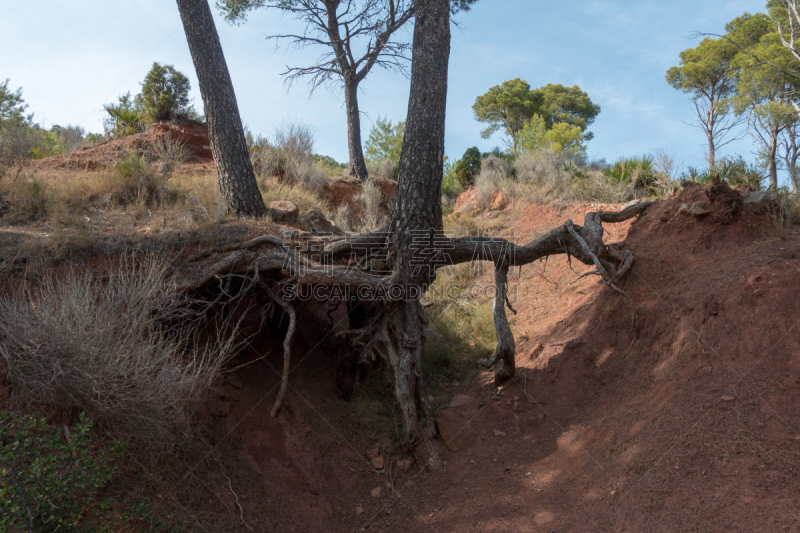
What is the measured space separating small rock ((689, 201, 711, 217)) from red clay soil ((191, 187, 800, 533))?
9cm

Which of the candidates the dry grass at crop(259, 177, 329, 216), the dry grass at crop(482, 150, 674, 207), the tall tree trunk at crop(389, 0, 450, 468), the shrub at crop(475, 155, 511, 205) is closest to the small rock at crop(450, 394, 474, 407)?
the tall tree trunk at crop(389, 0, 450, 468)

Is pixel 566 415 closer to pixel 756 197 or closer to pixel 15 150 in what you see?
pixel 756 197

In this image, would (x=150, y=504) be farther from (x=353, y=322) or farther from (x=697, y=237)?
(x=697, y=237)

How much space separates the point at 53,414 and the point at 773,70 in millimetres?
22561

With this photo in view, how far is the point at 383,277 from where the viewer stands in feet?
18.1

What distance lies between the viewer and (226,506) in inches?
153

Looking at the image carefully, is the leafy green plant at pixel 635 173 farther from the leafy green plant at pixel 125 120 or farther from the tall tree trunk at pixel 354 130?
the leafy green plant at pixel 125 120

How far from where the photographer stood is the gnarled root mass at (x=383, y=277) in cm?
539

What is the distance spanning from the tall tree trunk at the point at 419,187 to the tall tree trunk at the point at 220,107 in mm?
2812

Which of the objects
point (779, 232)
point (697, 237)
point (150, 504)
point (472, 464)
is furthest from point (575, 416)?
point (150, 504)

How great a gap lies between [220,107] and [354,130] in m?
7.66

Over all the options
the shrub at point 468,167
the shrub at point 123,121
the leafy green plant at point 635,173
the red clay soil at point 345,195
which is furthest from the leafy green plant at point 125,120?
the leafy green plant at point 635,173

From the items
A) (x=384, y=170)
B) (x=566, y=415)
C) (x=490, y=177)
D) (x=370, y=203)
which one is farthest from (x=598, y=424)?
(x=384, y=170)

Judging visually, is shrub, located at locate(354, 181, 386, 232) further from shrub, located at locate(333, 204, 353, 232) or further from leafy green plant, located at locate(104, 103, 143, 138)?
leafy green plant, located at locate(104, 103, 143, 138)
